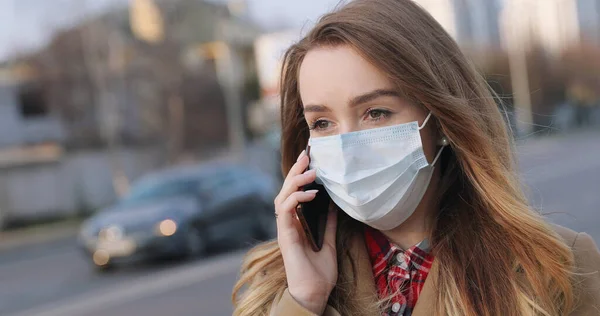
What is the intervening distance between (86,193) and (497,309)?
82.9 ft

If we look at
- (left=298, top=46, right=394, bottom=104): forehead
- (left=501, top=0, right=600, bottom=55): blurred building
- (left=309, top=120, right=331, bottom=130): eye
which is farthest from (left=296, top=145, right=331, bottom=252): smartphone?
(left=501, top=0, right=600, bottom=55): blurred building

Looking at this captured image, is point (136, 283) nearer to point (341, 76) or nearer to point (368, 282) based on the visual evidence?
point (368, 282)

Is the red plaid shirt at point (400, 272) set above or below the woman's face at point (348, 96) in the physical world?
below

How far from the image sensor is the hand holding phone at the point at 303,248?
1851 millimetres

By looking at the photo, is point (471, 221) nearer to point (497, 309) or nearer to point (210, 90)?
point (497, 309)

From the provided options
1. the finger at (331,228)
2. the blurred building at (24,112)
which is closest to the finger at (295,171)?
the finger at (331,228)

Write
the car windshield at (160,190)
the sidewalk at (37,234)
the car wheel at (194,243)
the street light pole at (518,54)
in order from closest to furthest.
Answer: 1. the car wheel at (194,243)
2. the car windshield at (160,190)
3. the sidewalk at (37,234)
4. the street light pole at (518,54)

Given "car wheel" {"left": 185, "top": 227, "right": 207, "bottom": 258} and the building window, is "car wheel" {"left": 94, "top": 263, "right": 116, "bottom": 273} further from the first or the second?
the building window

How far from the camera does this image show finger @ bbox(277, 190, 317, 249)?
192 centimetres

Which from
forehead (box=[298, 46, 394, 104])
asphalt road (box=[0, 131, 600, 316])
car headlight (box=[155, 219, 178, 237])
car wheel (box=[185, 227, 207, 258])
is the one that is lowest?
asphalt road (box=[0, 131, 600, 316])

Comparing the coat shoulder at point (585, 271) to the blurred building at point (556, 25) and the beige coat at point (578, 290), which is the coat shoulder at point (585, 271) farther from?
the blurred building at point (556, 25)

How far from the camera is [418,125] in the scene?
191 cm

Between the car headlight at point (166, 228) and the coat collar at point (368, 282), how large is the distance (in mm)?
9996

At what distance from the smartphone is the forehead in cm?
26
